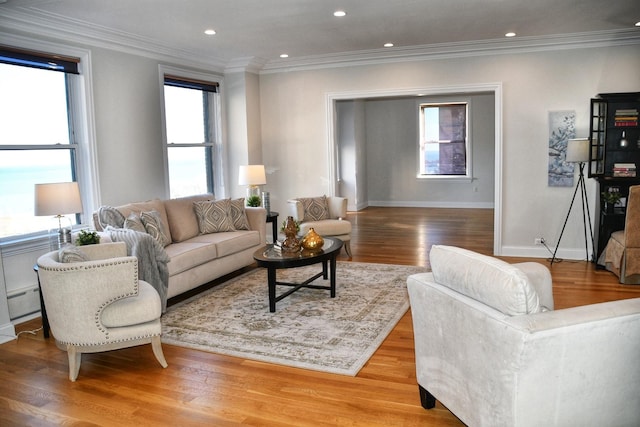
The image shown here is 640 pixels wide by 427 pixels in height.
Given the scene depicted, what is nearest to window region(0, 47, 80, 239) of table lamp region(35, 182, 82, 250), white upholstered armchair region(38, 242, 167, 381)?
table lamp region(35, 182, 82, 250)

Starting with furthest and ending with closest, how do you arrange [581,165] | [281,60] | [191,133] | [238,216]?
[281,60], [191,133], [581,165], [238,216]

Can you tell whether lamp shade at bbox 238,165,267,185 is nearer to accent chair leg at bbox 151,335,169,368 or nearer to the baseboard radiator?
the baseboard radiator

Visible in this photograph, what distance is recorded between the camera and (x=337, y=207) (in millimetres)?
6750

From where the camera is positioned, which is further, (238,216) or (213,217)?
(238,216)

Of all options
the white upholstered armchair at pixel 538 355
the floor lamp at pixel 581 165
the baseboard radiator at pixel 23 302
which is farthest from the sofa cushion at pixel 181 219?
the floor lamp at pixel 581 165

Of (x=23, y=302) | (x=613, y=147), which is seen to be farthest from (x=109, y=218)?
(x=613, y=147)

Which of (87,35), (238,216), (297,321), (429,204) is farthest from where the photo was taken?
(429,204)

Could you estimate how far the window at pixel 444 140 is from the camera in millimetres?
11211

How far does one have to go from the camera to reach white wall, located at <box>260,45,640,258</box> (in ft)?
19.8

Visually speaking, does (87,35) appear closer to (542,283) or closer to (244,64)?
(244,64)

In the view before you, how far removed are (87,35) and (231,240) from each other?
2426 millimetres

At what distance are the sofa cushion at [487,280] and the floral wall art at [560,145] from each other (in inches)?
173

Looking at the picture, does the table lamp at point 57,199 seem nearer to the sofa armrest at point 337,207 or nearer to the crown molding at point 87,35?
the crown molding at point 87,35

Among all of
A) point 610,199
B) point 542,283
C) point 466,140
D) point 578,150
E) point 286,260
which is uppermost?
point 466,140
